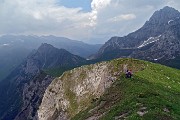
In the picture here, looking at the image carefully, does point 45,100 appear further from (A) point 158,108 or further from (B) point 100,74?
(A) point 158,108

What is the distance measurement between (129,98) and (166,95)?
715cm

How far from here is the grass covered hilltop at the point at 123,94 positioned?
5371cm

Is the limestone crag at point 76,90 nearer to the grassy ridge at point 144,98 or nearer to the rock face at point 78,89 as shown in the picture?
the rock face at point 78,89

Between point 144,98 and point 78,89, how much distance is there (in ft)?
138

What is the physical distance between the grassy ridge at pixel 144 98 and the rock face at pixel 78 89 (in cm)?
761

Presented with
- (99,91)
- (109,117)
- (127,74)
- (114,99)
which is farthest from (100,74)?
(109,117)

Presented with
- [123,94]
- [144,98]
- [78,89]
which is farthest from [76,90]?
[144,98]

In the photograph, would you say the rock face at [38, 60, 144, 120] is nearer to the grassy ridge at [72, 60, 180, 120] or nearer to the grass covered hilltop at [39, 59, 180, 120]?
the grass covered hilltop at [39, 59, 180, 120]

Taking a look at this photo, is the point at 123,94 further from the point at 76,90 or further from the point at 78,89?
the point at 76,90

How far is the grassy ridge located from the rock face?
7608 mm

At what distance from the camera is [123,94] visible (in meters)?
66.3

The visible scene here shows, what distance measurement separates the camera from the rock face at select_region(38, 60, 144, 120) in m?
88.1

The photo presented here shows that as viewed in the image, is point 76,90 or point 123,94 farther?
point 76,90

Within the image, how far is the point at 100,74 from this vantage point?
95.5 metres
